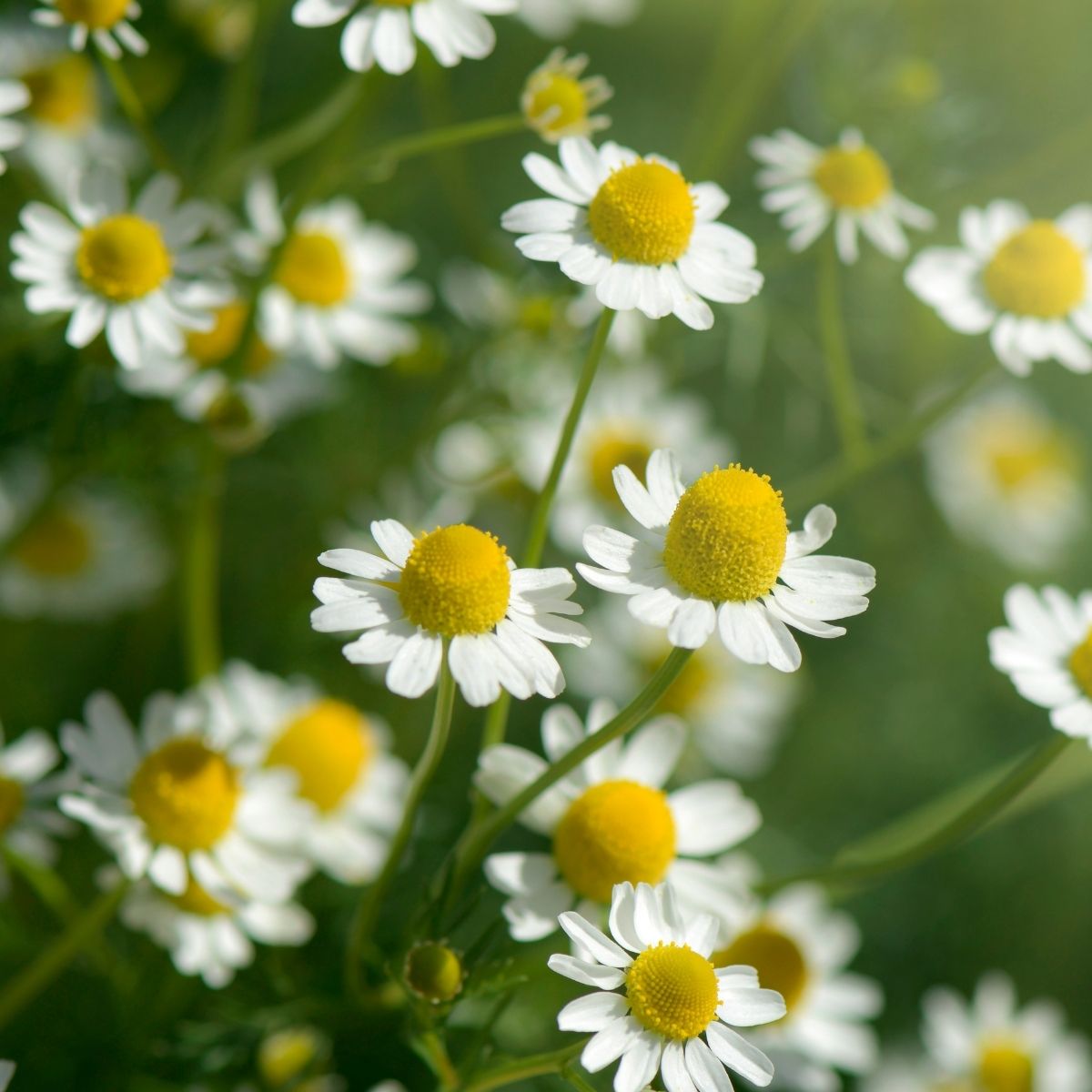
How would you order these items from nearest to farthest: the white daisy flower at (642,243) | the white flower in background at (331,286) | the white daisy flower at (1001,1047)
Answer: the white daisy flower at (642,243)
the white flower in background at (331,286)
the white daisy flower at (1001,1047)

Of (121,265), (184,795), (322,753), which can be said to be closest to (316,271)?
(121,265)

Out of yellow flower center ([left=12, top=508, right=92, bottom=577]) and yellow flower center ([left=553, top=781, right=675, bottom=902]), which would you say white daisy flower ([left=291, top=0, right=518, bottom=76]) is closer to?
yellow flower center ([left=553, top=781, right=675, bottom=902])

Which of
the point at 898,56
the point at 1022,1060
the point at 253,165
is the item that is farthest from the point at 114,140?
the point at 1022,1060

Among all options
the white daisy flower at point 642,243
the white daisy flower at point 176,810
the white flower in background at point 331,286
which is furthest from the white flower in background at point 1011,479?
the white daisy flower at point 176,810

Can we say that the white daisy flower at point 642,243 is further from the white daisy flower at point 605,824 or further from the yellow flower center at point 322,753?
the yellow flower center at point 322,753

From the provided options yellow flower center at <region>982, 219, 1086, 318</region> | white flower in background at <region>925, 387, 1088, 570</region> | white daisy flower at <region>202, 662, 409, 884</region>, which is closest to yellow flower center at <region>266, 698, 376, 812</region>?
white daisy flower at <region>202, 662, 409, 884</region>

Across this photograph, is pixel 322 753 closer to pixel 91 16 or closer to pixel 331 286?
pixel 331 286

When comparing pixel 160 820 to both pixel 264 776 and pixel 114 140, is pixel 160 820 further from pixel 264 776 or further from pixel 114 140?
pixel 114 140
